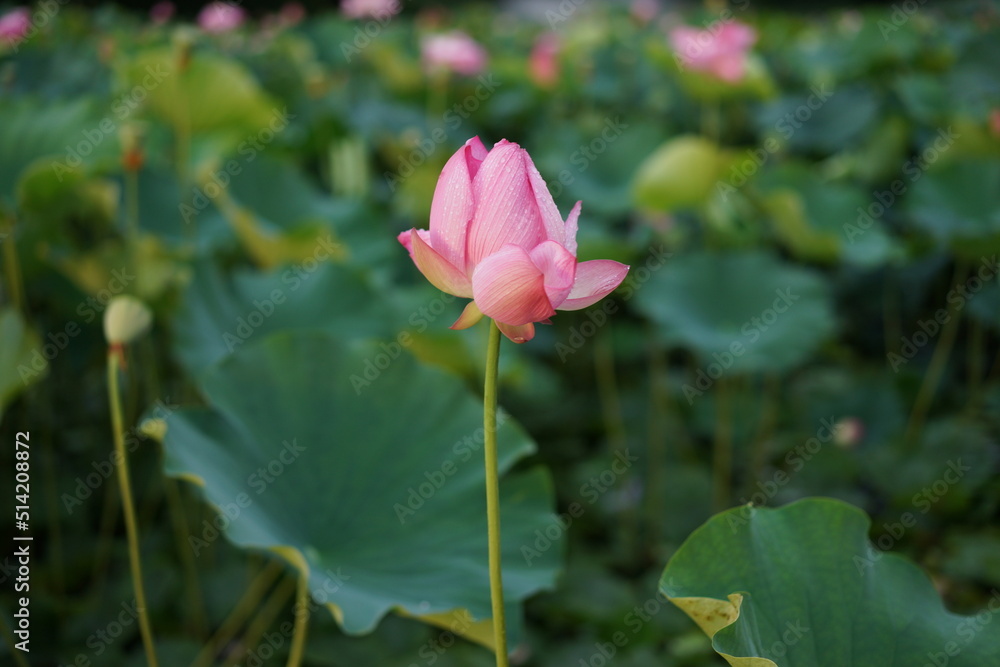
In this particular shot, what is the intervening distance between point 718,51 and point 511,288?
173cm

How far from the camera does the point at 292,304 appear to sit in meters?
1.38

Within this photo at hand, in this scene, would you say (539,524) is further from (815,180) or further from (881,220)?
(881,220)

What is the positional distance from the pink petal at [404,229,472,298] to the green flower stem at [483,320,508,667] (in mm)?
32

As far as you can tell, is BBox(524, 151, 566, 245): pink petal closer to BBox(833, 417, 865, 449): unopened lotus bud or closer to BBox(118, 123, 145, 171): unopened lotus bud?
BBox(118, 123, 145, 171): unopened lotus bud

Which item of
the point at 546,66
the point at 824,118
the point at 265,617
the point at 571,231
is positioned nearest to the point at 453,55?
the point at 546,66

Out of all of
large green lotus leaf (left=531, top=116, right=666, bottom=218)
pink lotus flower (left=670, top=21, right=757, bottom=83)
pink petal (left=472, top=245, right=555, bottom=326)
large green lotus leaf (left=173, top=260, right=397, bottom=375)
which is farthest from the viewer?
large green lotus leaf (left=531, top=116, right=666, bottom=218)

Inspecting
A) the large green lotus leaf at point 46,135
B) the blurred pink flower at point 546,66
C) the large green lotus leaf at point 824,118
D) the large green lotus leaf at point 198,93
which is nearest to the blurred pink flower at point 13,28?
the large green lotus leaf at point 198,93

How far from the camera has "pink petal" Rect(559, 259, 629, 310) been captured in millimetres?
517

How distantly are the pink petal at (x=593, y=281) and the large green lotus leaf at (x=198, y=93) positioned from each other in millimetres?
1397

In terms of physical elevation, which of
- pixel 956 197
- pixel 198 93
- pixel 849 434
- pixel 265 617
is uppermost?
pixel 198 93

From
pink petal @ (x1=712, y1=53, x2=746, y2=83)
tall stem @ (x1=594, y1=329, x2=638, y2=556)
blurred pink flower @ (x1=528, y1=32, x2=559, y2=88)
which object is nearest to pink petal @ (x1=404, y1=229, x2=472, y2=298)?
tall stem @ (x1=594, y1=329, x2=638, y2=556)

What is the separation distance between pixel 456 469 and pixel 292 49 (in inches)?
90.6

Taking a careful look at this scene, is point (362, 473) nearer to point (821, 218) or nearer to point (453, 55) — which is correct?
point (821, 218)

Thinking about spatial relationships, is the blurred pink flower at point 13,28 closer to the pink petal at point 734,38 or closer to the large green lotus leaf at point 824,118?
the pink petal at point 734,38
